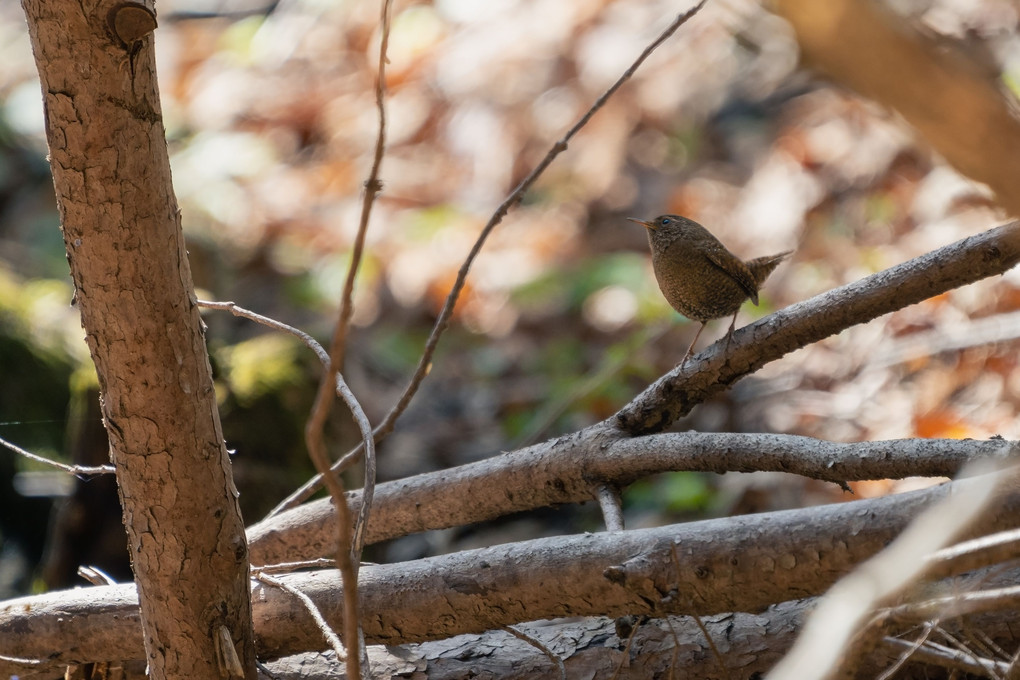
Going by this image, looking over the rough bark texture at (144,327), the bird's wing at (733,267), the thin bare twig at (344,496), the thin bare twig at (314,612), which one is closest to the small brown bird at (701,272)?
the bird's wing at (733,267)

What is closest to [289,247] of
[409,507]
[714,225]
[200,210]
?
[200,210]

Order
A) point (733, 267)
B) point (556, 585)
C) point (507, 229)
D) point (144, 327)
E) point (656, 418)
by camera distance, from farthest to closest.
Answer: point (507, 229), point (733, 267), point (656, 418), point (556, 585), point (144, 327)

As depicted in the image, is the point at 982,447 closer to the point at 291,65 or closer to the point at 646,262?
the point at 646,262

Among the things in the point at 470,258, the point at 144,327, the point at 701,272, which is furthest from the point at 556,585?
the point at 701,272

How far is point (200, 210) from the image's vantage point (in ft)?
28.2

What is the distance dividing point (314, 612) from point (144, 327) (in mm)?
761

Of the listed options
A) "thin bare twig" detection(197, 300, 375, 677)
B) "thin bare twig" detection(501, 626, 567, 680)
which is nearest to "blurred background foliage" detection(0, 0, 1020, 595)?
"thin bare twig" detection(501, 626, 567, 680)

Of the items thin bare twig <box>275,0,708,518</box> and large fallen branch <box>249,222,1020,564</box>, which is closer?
thin bare twig <box>275,0,708,518</box>

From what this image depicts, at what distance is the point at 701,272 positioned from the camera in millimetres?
3035

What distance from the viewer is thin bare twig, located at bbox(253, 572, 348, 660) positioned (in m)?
1.85

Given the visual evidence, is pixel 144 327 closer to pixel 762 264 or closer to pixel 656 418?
pixel 656 418

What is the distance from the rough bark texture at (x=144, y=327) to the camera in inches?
66.1

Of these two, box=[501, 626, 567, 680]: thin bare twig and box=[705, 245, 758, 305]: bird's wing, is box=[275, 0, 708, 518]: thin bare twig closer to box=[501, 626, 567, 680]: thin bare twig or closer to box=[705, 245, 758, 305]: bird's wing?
box=[501, 626, 567, 680]: thin bare twig

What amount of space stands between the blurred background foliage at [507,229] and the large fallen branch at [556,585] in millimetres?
1227
